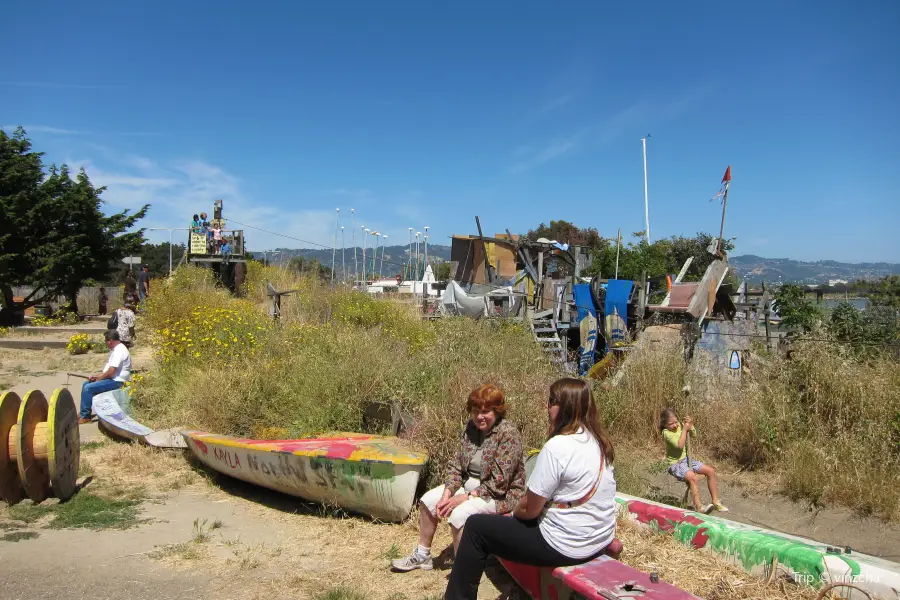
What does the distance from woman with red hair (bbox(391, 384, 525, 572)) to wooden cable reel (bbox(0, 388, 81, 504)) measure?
11.0 feet

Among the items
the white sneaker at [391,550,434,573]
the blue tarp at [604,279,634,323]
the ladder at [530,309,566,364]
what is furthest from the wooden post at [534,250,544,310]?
the white sneaker at [391,550,434,573]

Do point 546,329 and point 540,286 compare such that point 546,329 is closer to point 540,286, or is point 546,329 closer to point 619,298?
point 619,298

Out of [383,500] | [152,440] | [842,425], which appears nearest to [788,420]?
[842,425]

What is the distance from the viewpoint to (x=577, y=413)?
3430 mm

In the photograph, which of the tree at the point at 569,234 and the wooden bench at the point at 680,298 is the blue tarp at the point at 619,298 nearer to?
the wooden bench at the point at 680,298

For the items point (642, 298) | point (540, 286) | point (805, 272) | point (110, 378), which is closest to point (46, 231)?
point (110, 378)

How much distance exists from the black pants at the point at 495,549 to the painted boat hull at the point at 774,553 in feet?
4.03

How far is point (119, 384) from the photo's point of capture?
9641mm

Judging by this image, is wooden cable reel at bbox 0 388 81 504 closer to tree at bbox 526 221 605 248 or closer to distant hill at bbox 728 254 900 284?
distant hill at bbox 728 254 900 284

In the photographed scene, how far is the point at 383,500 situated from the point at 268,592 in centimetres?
133

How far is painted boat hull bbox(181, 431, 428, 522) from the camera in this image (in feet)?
17.5

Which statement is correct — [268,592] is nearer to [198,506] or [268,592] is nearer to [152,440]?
[198,506]

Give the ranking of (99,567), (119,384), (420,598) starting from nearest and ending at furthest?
(420,598) < (99,567) < (119,384)

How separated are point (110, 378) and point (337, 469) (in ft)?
19.3
